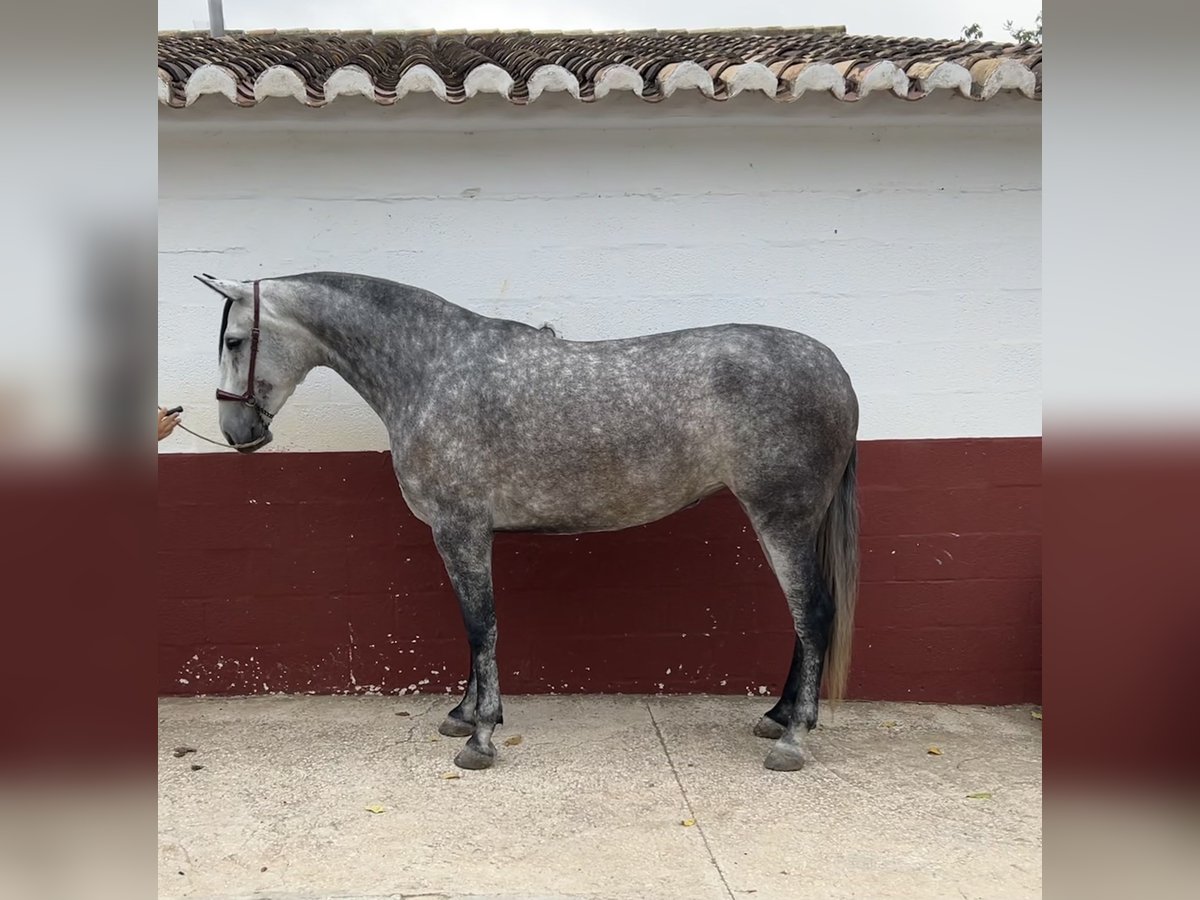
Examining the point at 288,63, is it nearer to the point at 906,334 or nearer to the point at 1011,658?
the point at 906,334

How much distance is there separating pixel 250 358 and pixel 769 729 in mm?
2666

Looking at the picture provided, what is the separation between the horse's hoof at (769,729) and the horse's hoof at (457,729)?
123 centimetres

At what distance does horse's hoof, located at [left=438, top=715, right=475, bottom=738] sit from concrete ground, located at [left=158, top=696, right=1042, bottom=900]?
0.07 metres

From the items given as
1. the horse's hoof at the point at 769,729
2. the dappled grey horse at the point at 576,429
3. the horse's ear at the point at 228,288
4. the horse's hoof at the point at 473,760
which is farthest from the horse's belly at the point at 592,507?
the horse's ear at the point at 228,288

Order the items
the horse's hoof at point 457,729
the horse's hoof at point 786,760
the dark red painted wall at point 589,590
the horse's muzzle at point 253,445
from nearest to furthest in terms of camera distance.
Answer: the horse's hoof at point 786,760 < the horse's muzzle at point 253,445 < the horse's hoof at point 457,729 < the dark red painted wall at point 589,590

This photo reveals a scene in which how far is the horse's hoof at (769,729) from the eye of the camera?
3682 millimetres

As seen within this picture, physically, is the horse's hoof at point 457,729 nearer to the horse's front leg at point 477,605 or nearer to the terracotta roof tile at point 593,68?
the horse's front leg at point 477,605

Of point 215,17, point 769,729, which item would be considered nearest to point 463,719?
point 769,729

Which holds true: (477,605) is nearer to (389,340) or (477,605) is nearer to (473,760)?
(473,760)

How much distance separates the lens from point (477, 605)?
352 cm

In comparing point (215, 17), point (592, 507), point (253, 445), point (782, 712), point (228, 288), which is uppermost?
point (215, 17)

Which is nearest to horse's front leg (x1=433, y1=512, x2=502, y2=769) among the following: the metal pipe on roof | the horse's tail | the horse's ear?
the horse's ear

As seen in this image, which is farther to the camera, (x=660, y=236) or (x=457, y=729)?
(x=660, y=236)
